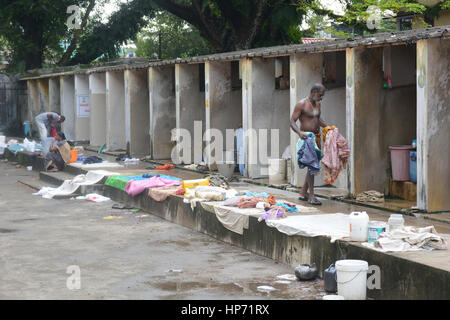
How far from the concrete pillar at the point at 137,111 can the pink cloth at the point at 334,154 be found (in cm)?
983

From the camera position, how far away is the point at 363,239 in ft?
26.5

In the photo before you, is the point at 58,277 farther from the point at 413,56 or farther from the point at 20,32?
the point at 20,32

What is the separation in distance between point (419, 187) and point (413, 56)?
306cm

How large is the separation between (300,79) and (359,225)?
222 inches

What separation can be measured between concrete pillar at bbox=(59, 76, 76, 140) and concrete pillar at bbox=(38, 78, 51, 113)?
2394 mm

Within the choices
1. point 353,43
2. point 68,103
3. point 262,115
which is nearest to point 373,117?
point 353,43

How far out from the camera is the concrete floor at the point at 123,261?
791 centimetres

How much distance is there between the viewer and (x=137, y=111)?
20453 millimetres

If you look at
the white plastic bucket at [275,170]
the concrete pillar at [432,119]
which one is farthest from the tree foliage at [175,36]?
the concrete pillar at [432,119]

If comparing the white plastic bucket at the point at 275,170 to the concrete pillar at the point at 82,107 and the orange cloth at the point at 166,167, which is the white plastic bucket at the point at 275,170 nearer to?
the orange cloth at the point at 166,167

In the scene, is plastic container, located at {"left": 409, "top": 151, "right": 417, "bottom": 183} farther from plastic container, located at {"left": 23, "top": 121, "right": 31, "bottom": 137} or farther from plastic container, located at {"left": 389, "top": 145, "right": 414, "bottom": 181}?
plastic container, located at {"left": 23, "top": 121, "right": 31, "bottom": 137}

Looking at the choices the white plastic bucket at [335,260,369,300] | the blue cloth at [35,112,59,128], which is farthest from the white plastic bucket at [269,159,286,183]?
the blue cloth at [35,112,59,128]

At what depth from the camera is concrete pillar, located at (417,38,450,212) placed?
10156 mm
